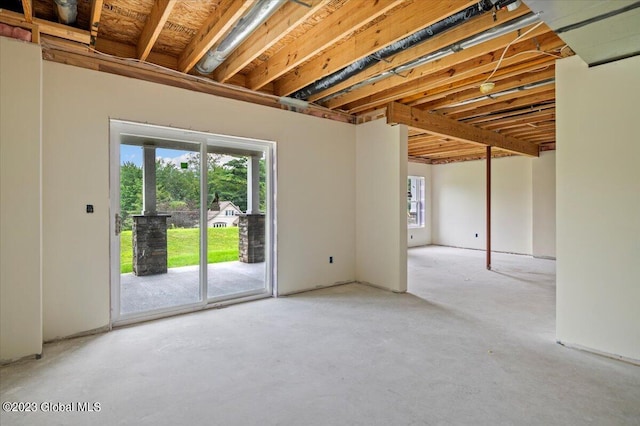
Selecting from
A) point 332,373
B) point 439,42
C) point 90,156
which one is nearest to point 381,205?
point 439,42

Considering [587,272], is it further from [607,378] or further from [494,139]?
[494,139]

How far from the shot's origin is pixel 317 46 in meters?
3.04

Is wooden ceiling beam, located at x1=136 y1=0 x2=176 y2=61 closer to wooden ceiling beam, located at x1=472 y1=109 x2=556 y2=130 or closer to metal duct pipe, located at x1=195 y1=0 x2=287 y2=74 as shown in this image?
metal duct pipe, located at x1=195 y1=0 x2=287 y2=74

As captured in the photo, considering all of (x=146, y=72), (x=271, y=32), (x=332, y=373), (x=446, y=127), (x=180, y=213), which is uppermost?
(x=271, y=32)

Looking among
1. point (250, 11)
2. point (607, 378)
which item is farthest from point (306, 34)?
point (607, 378)

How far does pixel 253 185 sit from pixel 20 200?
254cm

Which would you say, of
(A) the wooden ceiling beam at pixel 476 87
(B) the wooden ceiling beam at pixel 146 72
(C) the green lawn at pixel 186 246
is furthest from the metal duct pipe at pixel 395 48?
(C) the green lawn at pixel 186 246

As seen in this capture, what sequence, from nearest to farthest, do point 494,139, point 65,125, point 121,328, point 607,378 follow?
1. point 607,378
2. point 65,125
3. point 121,328
4. point 494,139

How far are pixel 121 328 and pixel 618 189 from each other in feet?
15.7

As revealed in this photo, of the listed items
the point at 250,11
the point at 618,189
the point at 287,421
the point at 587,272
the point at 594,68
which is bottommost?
the point at 287,421

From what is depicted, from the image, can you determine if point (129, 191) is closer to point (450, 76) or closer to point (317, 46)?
point (317, 46)

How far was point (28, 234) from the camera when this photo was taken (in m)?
2.59

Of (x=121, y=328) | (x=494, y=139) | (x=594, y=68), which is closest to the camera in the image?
(x=594, y=68)

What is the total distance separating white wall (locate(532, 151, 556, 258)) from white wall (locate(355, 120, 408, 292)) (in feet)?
16.9
